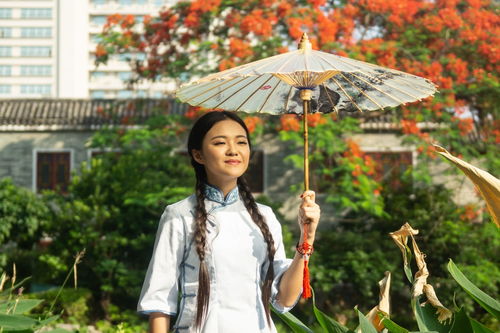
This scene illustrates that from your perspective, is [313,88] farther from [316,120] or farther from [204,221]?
[316,120]

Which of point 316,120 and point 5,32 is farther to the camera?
point 5,32

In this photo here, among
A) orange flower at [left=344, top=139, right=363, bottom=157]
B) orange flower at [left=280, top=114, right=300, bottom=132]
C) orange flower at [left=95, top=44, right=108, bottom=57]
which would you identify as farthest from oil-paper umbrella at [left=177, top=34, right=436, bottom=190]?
orange flower at [left=95, top=44, right=108, bottom=57]

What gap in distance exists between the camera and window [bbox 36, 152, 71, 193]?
14891 mm

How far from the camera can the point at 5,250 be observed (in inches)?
512

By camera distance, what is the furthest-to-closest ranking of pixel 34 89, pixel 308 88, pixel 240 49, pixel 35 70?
pixel 34 89 → pixel 35 70 → pixel 240 49 → pixel 308 88

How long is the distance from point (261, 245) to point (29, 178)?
43.1 ft

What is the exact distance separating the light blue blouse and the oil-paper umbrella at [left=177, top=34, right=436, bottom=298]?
0.19 meters

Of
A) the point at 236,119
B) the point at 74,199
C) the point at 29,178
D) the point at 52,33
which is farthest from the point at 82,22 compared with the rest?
the point at 236,119

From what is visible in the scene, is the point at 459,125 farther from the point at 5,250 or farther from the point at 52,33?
the point at 52,33

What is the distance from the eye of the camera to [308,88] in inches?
110

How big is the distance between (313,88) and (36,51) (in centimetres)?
4979

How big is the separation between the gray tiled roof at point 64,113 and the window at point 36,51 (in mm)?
35908

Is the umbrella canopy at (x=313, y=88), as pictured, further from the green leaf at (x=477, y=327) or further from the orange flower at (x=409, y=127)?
the orange flower at (x=409, y=127)

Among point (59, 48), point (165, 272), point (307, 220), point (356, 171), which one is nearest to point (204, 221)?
point (165, 272)
